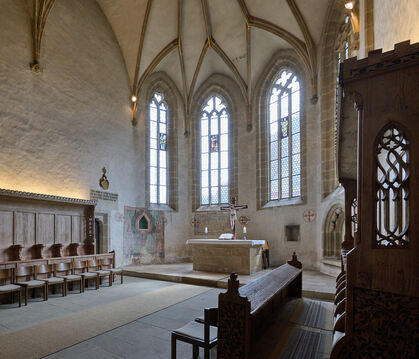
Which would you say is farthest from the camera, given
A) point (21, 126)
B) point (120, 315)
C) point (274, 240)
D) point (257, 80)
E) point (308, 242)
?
point (257, 80)

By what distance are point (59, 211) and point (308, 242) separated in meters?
7.97

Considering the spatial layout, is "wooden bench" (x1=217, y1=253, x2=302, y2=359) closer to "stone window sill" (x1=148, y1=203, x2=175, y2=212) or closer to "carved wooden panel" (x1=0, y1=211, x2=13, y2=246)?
"carved wooden panel" (x1=0, y1=211, x2=13, y2=246)

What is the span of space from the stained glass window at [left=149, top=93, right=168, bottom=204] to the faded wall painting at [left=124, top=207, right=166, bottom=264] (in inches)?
34.9

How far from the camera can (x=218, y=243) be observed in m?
8.84

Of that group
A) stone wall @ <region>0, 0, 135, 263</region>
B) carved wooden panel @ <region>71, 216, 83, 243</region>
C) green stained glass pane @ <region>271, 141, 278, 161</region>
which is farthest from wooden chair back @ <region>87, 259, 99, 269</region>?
green stained glass pane @ <region>271, 141, 278, 161</region>

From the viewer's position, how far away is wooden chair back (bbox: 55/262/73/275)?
7418 millimetres

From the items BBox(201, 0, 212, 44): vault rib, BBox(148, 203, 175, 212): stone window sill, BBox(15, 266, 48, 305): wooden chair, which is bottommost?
BBox(15, 266, 48, 305): wooden chair

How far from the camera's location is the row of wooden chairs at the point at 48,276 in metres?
5.97

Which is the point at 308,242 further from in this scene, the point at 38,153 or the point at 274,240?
the point at 38,153

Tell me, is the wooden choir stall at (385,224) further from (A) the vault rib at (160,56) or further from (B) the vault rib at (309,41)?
(A) the vault rib at (160,56)

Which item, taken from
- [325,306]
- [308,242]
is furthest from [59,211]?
[308,242]

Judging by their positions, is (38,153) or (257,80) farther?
(257,80)

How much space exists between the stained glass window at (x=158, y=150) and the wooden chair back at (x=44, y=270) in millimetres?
5552

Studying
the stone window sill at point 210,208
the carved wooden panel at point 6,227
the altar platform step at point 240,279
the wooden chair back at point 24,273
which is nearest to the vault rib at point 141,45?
the stone window sill at point 210,208
